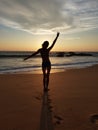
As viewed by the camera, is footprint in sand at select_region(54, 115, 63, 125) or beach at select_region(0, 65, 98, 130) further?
footprint in sand at select_region(54, 115, 63, 125)

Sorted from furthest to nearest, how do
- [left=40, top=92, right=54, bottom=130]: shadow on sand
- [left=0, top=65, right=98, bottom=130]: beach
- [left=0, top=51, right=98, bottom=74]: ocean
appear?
→ 1. [left=0, top=51, right=98, bottom=74]: ocean
2. [left=0, top=65, right=98, bottom=130]: beach
3. [left=40, top=92, right=54, bottom=130]: shadow on sand

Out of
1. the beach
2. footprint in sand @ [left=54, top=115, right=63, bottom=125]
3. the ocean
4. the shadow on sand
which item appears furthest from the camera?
Result: the ocean

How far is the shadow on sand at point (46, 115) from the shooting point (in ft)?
15.3

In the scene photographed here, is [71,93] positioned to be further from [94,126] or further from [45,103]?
[94,126]

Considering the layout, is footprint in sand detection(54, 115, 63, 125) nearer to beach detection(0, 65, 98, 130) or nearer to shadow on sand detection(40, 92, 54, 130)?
beach detection(0, 65, 98, 130)

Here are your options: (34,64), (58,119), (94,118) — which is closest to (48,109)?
(58,119)

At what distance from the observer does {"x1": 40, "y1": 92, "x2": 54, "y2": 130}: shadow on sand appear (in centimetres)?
466

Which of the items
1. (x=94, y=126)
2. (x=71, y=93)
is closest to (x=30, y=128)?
(x=94, y=126)

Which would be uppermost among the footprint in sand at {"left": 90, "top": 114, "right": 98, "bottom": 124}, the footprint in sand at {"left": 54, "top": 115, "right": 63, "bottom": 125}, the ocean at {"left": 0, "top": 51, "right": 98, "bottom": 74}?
the footprint in sand at {"left": 90, "top": 114, "right": 98, "bottom": 124}

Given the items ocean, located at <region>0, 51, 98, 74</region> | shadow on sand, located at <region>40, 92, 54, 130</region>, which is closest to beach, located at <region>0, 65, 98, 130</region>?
shadow on sand, located at <region>40, 92, 54, 130</region>

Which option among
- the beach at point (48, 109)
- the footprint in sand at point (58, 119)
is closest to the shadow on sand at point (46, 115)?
the beach at point (48, 109)

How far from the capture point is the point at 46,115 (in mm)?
5367

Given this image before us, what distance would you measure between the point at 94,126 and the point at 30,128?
4.16ft

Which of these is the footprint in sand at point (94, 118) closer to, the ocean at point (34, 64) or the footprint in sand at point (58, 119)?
the footprint in sand at point (58, 119)
